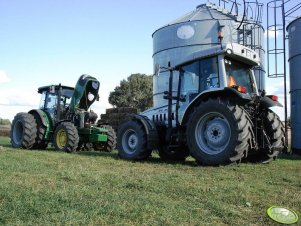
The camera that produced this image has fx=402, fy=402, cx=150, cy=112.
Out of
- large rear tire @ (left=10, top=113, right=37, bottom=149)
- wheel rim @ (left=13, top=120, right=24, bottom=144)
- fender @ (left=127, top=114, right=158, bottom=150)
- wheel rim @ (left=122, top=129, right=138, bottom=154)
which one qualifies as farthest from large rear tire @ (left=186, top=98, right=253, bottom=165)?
wheel rim @ (left=13, top=120, right=24, bottom=144)

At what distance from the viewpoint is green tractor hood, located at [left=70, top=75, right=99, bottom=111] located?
13938 millimetres

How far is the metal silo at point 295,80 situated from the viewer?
13.5m

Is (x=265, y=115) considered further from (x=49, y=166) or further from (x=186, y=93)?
(x=49, y=166)

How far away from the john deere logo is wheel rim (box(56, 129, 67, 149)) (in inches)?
383

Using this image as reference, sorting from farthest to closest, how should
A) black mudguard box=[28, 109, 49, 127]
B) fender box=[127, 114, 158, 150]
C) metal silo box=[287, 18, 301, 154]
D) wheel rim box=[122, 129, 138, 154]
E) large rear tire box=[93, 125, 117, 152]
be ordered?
black mudguard box=[28, 109, 49, 127]
large rear tire box=[93, 125, 117, 152]
metal silo box=[287, 18, 301, 154]
wheel rim box=[122, 129, 138, 154]
fender box=[127, 114, 158, 150]

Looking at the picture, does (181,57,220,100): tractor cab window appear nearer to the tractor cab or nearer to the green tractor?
the green tractor

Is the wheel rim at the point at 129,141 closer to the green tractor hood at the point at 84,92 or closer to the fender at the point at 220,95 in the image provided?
the fender at the point at 220,95

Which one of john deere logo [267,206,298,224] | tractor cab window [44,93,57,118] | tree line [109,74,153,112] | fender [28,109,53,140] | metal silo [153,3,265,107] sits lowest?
john deere logo [267,206,298,224]

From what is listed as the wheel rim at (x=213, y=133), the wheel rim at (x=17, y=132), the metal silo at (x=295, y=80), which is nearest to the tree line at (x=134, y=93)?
the wheel rim at (x=17, y=132)

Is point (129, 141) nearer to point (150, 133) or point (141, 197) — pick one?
point (150, 133)

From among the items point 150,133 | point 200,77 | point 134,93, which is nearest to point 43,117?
point 150,133

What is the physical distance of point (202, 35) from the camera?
1534cm

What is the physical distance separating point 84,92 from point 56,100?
1.47m

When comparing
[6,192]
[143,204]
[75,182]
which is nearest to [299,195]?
[143,204]
